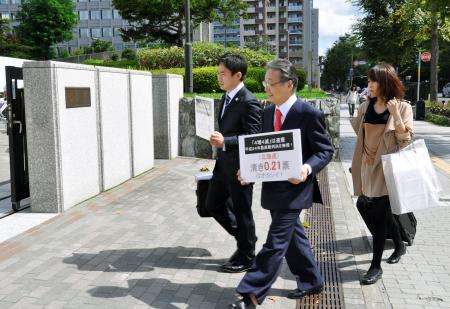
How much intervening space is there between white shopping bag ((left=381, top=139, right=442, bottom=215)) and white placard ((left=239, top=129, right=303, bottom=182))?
3.95 feet

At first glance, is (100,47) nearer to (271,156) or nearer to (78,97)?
(78,97)

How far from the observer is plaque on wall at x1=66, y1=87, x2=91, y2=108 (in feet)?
22.3

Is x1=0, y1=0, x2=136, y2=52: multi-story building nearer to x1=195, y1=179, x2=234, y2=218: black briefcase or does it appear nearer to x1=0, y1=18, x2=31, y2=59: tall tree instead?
Answer: x1=0, y1=18, x2=31, y2=59: tall tree

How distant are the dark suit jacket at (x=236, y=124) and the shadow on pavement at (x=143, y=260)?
938 millimetres

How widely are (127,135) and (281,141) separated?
18.7 ft

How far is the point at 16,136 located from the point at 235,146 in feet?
11.6

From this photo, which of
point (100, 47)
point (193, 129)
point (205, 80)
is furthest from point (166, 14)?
point (100, 47)

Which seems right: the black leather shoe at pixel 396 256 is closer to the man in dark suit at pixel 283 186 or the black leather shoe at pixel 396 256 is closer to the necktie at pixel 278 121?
the man in dark suit at pixel 283 186

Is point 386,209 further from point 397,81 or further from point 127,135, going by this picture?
point 127,135

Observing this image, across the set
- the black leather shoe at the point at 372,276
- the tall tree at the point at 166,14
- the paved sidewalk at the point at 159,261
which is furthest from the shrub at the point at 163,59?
the black leather shoe at the point at 372,276

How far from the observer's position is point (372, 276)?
4430 mm

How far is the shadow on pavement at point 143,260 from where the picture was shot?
4.73 m

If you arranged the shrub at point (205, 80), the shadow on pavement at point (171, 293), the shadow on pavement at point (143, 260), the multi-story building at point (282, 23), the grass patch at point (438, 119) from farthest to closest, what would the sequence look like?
the multi-story building at point (282, 23)
the grass patch at point (438, 119)
the shrub at point (205, 80)
the shadow on pavement at point (143, 260)
the shadow on pavement at point (171, 293)

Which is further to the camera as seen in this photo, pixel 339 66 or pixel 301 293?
pixel 339 66
